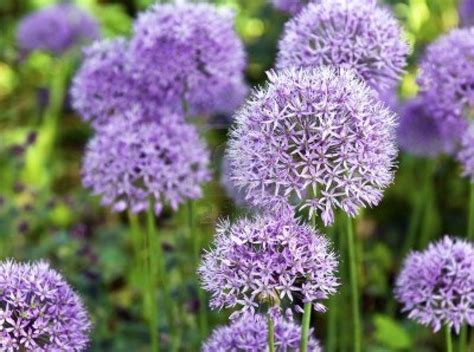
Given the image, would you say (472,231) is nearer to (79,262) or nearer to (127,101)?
(127,101)

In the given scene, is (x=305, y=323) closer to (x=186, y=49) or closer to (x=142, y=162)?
(x=142, y=162)

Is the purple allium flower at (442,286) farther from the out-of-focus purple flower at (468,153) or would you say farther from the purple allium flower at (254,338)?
the out-of-focus purple flower at (468,153)

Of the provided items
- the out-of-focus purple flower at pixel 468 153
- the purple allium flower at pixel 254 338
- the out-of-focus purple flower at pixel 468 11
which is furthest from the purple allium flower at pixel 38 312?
the out-of-focus purple flower at pixel 468 11

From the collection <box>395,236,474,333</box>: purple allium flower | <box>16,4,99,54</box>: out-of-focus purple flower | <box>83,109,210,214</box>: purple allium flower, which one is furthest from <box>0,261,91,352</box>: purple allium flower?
<box>16,4,99,54</box>: out-of-focus purple flower

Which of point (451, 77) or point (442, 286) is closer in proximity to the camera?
point (442, 286)

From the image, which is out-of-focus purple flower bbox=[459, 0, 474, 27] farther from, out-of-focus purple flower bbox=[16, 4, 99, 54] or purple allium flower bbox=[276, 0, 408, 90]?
out-of-focus purple flower bbox=[16, 4, 99, 54]

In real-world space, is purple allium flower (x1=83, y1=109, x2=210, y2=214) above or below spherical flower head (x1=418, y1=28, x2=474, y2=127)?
below

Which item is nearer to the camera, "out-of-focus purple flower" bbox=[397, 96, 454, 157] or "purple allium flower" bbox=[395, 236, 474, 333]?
"purple allium flower" bbox=[395, 236, 474, 333]

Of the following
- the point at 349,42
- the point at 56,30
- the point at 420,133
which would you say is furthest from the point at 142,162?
the point at 56,30
